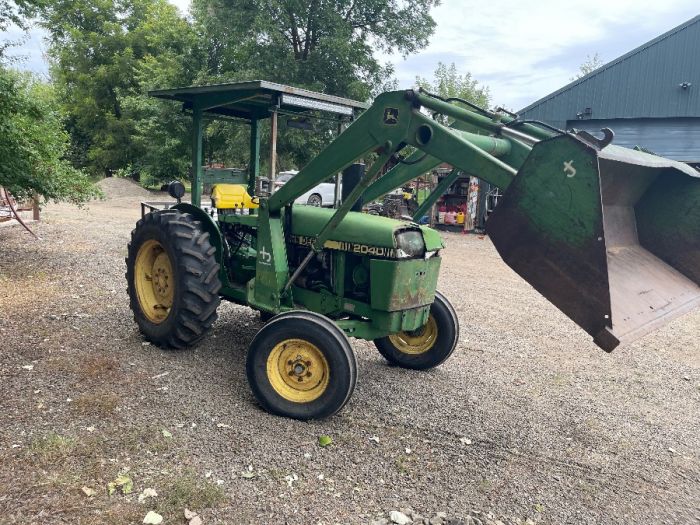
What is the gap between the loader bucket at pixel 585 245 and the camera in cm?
299

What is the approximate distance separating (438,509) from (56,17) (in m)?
35.7

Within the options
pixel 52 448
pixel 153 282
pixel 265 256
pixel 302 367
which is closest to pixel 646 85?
pixel 265 256

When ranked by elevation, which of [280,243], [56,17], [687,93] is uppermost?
[56,17]

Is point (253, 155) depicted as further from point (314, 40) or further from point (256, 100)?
point (314, 40)

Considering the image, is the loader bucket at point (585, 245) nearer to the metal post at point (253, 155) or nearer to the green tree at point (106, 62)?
the metal post at point (253, 155)

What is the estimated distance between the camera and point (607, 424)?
4453mm

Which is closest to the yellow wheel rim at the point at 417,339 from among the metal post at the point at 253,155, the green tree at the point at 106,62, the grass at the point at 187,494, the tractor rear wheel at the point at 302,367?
the tractor rear wheel at the point at 302,367

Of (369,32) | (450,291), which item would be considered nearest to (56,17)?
(369,32)

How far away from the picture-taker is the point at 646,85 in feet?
55.7

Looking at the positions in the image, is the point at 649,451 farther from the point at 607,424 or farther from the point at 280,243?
the point at 280,243

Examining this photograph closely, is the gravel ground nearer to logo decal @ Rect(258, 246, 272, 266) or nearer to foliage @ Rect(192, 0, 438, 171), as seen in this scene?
logo decal @ Rect(258, 246, 272, 266)

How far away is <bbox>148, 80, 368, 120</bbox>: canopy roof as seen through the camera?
481 centimetres

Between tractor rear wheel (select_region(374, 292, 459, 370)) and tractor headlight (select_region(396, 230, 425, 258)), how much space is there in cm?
74

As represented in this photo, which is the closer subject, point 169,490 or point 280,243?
point 169,490
